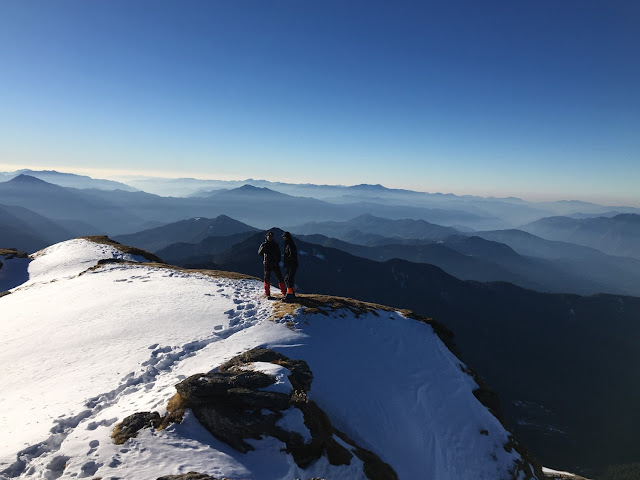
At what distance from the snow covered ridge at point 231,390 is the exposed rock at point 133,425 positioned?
0.10 metres

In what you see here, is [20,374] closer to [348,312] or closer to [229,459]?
[229,459]

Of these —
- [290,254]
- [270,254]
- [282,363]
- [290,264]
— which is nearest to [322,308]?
[290,264]

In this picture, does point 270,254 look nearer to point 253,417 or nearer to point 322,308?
point 322,308

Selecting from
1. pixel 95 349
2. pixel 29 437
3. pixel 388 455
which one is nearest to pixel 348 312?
pixel 388 455

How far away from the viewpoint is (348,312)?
22453 millimetres

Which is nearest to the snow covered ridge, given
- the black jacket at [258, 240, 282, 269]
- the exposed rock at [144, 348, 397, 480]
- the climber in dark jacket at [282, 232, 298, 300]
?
the exposed rock at [144, 348, 397, 480]

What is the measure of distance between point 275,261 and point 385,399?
35.4 ft

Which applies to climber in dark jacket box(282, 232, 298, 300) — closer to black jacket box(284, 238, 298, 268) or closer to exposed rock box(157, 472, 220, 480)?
black jacket box(284, 238, 298, 268)

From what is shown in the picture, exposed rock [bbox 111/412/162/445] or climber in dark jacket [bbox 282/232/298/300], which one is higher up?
→ climber in dark jacket [bbox 282/232/298/300]

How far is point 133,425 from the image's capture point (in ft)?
33.3

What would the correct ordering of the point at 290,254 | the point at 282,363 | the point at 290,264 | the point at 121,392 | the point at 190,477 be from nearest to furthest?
the point at 190,477 → the point at 121,392 → the point at 282,363 → the point at 290,254 → the point at 290,264

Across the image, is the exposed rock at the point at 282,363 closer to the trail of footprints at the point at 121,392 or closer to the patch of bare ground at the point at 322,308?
the trail of footprints at the point at 121,392

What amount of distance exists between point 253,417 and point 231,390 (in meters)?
1.22

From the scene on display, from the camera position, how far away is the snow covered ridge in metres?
9.74
